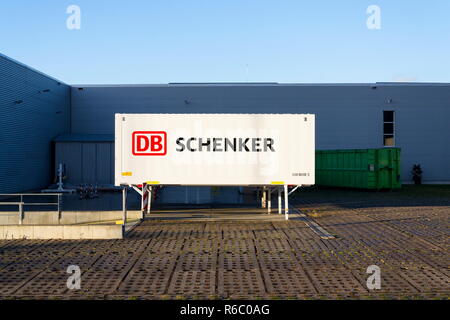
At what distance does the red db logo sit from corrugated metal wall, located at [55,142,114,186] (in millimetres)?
16099

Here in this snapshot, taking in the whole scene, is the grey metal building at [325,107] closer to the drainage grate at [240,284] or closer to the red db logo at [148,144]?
the red db logo at [148,144]

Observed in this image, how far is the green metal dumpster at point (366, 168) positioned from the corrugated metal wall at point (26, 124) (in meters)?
19.1

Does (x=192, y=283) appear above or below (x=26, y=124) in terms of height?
below

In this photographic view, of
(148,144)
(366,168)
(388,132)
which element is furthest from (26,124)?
(388,132)

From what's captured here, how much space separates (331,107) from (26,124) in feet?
71.1

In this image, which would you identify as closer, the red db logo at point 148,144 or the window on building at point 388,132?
the red db logo at point 148,144

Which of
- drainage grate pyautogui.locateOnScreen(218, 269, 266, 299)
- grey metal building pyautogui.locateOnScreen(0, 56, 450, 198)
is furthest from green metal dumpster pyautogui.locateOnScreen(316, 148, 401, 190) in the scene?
drainage grate pyautogui.locateOnScreen(218, 269, 266, 299)

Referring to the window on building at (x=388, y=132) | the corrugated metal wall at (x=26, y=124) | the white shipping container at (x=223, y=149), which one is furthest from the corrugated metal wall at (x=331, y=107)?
the white shipping container at (x=223, y=149)

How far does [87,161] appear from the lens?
30.4m

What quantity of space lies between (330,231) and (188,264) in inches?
221

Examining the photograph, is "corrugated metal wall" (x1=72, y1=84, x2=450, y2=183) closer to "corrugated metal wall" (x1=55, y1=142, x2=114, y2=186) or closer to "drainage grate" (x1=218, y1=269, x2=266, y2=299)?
"corrugated metal wall" (x1=55, y1=142, x2=114, y2=186)

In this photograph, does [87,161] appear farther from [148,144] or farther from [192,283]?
[192,283]

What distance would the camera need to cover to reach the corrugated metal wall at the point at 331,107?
3491cm
